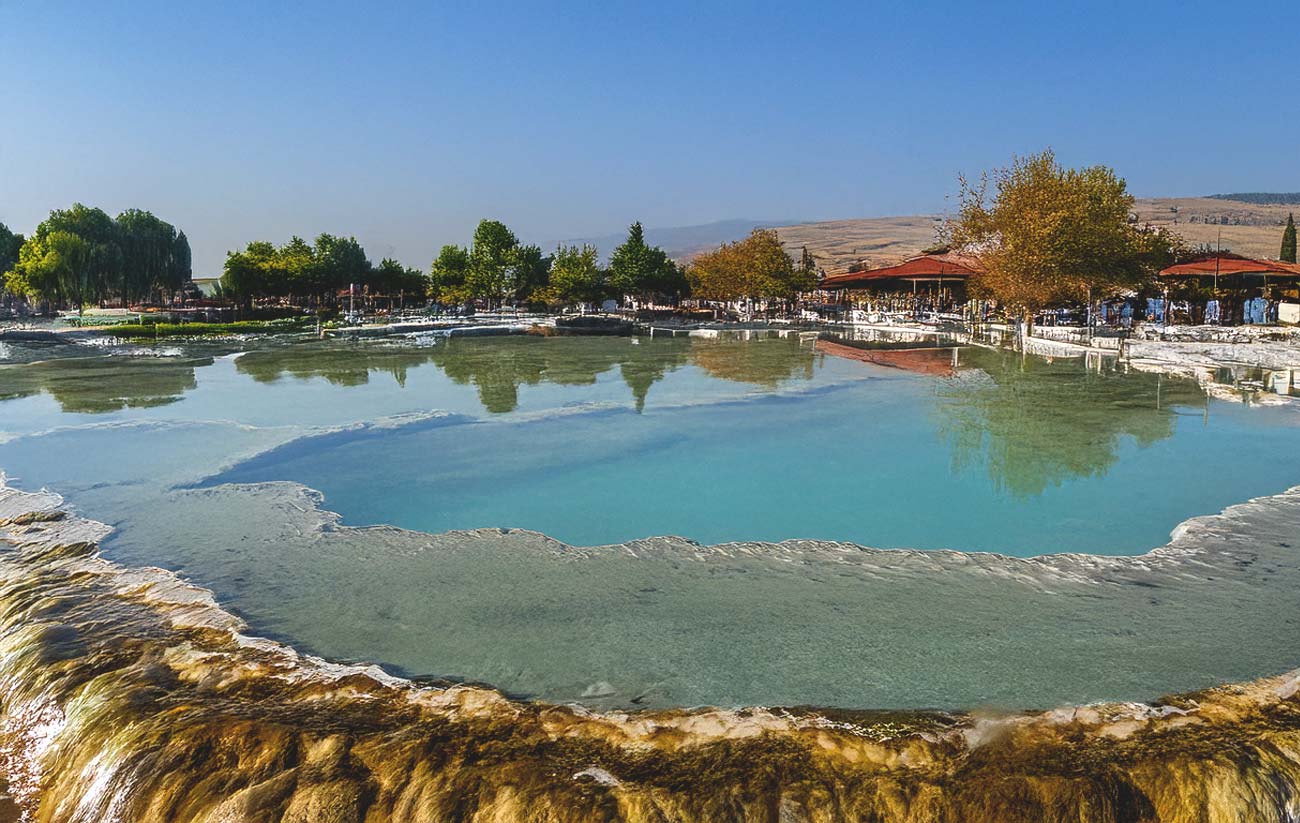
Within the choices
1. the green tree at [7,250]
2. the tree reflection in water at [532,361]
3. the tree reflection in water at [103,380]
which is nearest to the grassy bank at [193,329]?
the tree reflection in water at [103,380]

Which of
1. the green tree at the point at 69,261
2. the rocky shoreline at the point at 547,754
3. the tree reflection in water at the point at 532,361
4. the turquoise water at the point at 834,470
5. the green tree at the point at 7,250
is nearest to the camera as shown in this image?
the rocky shoreline at the point at 547,754

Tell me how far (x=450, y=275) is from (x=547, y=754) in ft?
211

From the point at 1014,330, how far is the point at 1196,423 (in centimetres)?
1892

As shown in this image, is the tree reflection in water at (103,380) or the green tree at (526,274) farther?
the green tree at (526,274)

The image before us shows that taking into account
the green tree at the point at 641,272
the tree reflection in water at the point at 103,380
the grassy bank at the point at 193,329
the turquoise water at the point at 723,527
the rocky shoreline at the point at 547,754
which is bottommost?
the rocky shoreline at the point at 547,754

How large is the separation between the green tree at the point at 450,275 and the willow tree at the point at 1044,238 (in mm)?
41091

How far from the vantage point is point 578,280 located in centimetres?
5469

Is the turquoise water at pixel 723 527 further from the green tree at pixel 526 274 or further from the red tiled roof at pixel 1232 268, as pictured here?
the green tree at pixel 526 274

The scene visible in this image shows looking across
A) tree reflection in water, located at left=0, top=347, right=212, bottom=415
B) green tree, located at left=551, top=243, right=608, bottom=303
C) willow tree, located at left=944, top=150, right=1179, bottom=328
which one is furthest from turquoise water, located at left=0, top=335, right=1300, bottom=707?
green tree, located at left=551, top=243, right=608, bottom=303

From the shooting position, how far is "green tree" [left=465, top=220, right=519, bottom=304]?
61.9m

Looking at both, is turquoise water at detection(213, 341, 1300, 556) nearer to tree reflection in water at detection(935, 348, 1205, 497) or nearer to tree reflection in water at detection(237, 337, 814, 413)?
tree reflection in water at detection(935, 348, 1205, 497)

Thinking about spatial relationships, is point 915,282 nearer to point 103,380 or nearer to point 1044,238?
point 1044,238

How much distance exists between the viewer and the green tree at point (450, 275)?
6350cm

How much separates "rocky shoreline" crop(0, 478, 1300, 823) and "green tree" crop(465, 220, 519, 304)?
58.4 metres
